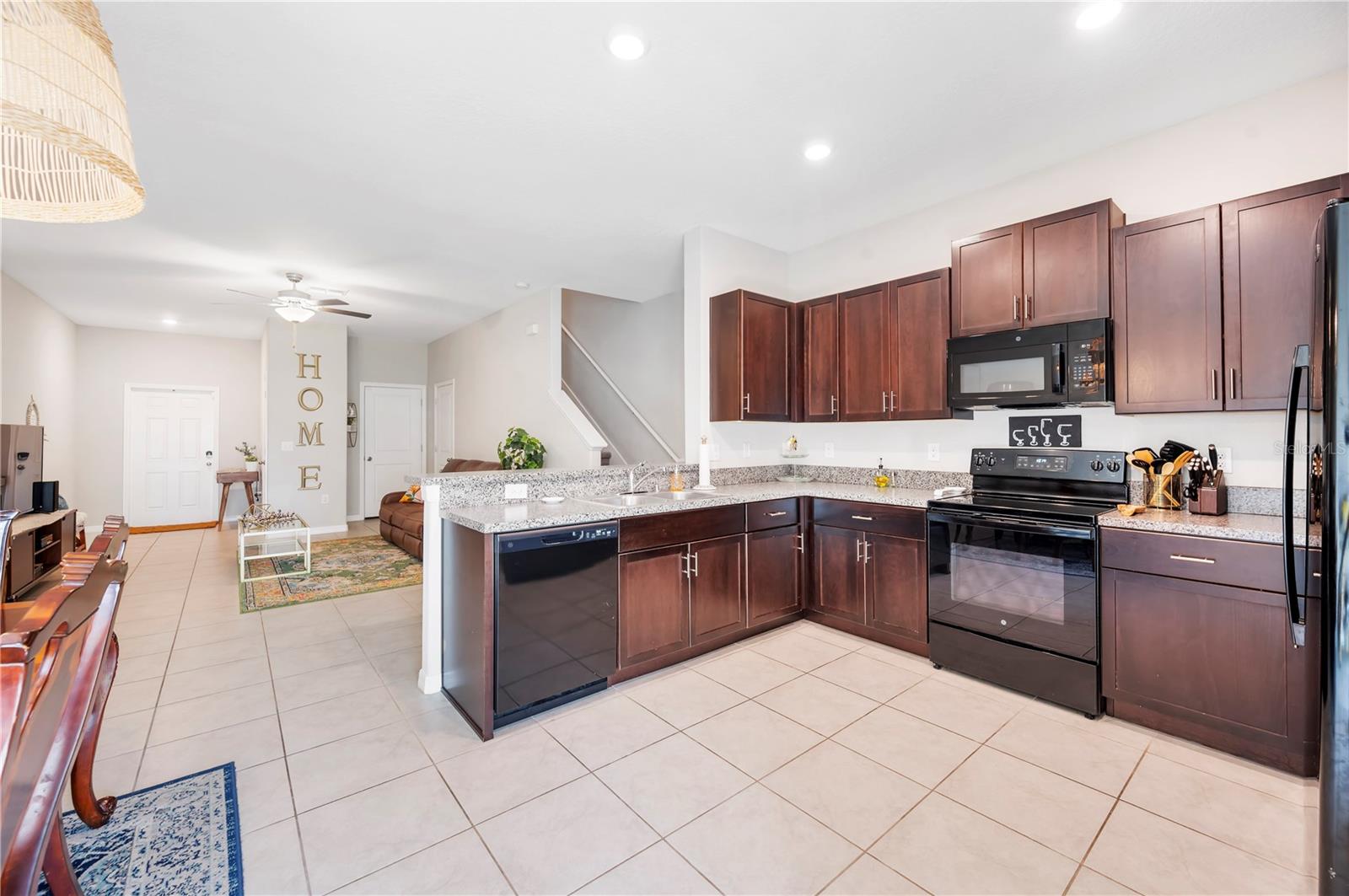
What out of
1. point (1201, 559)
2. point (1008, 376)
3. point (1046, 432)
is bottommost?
point (1201, 559)

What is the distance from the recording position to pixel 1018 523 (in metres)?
2.64

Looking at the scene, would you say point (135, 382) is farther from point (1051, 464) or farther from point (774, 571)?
point (1051, 464)

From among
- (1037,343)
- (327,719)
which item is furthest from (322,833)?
(1037,343)

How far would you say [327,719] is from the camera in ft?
8.35

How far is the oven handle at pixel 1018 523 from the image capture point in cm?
248

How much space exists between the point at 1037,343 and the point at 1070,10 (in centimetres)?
142

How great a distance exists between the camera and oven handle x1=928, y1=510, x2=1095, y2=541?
2.48 m

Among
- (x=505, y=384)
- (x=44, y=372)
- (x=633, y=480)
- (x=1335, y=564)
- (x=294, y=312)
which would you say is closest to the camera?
(x=1335, y=564)

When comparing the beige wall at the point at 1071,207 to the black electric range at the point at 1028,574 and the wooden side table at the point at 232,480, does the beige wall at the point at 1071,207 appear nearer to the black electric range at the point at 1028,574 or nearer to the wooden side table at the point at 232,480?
the black electric range at the point at 1028,574

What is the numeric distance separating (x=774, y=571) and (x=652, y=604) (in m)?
0.96

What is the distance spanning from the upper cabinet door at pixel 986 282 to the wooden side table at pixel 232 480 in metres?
8.30

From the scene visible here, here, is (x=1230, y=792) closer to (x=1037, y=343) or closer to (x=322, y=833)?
(x=1037, y=343)

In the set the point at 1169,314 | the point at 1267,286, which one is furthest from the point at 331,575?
the point at 1267,286

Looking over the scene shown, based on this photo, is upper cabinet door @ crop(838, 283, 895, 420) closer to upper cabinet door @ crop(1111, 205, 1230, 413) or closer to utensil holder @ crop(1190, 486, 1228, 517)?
upper cabinet door @ crop(1111, 205, 1230, 413)
